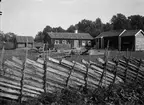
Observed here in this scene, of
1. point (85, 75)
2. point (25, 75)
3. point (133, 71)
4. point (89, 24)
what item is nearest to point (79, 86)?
point (85, 75)

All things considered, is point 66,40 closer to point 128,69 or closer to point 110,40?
point 110,40

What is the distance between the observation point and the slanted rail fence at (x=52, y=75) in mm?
4617

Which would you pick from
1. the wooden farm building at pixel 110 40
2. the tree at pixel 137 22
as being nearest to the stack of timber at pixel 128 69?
the wooden farm building at pixel 110 40

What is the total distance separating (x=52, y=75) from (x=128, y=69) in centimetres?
325

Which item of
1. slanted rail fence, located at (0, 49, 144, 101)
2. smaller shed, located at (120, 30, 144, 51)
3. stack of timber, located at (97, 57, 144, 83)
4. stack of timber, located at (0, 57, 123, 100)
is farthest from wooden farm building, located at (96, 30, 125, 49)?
stack of timber, located at (0, 57, 123, 100)

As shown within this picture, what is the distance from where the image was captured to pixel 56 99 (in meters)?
4.75

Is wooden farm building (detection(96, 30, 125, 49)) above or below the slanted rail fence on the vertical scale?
above

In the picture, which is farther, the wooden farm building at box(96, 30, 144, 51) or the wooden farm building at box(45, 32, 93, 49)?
the wooden farm building at box(45, 32, 93, 49)

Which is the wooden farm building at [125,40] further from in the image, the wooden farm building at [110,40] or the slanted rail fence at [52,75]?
the slanted rail fence at [52,75]

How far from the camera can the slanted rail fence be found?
4.62 meters

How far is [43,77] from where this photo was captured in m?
5.03

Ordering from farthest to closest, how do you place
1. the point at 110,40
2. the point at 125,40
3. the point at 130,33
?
the point at 110,40 < the point at 125,40 < the point at 130,33

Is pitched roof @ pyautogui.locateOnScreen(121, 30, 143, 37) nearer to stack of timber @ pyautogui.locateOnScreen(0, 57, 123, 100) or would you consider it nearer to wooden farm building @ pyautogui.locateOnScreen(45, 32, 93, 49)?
wooden farm building @ pyautogui.locateOnScreen(45, 32, 93, 49)

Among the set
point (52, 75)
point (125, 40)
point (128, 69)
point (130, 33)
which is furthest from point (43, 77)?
point (125, 40)
